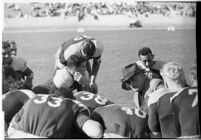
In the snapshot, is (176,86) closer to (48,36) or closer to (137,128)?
(137,128)

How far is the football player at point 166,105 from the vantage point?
2.09 m

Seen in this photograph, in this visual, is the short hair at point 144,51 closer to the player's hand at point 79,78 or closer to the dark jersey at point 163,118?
the dark jersey at point 163,118

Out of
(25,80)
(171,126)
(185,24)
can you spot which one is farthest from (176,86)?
(25,80)

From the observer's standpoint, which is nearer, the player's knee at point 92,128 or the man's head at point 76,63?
the player's knee at point 92,128

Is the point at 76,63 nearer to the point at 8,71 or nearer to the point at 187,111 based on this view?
the point at 8,71

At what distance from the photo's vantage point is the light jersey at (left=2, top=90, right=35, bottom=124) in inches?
83.0

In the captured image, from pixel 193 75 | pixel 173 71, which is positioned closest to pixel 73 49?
pixel 173 71

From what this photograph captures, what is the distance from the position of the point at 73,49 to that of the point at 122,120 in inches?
22.2

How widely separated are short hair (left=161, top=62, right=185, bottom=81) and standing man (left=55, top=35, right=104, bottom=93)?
0.44 m

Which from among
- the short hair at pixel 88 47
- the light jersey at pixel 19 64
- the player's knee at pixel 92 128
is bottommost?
the player's knee at pixel 92 128

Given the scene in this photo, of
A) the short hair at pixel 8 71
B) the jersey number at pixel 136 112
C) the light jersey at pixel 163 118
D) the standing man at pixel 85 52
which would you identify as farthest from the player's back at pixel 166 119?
the short hair at pixel 8 71

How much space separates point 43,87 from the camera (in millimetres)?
2189

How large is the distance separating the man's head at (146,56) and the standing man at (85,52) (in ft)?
0.88

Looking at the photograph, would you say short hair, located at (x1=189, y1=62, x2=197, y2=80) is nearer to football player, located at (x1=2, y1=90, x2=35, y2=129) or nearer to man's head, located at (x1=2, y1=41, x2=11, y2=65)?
football player, located at (x1=2, y1=90, x2=35, y2=129)
